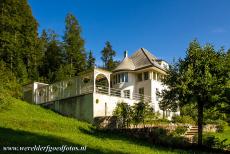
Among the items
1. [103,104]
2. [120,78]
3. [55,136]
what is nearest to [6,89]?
[103,104]

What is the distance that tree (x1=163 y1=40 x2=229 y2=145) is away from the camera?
1024 inches

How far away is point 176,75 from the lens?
2762 centimetres

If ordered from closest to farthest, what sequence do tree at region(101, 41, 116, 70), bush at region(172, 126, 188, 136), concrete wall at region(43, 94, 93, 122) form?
bush at region(172, 126, 188, 136) → concrete wall at region(43, 94, 93, 122) → tree at region(101, 41, 116, 70)

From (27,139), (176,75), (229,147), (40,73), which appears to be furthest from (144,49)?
(27,139)

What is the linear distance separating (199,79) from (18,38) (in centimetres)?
3806

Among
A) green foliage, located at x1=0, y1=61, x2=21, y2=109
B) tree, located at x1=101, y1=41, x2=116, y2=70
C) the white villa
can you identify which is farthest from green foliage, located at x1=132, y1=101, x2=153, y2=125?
tree, located at x1=101, y1=41, x2=116, y2=70

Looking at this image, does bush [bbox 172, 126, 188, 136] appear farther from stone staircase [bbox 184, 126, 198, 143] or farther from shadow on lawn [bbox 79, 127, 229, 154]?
shadow on lawn [bbox 79, 127, 229, 154]

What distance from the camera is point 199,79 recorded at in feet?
86.2

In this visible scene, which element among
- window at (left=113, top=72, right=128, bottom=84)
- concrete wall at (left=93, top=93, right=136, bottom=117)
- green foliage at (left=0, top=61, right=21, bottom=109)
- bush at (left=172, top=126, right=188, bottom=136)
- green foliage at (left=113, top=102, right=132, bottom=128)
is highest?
window at (left=113, top=72, right=128, bottom=84)

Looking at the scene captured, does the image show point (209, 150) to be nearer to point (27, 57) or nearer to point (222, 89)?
point (222, 89)

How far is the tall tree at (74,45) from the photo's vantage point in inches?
2667

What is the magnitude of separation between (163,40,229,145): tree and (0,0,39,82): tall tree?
3299 centimetres

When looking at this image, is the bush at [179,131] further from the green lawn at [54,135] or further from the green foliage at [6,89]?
the green foliage at [6,89]

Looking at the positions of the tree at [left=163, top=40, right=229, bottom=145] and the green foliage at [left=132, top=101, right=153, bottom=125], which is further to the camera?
the green foliage at [left=132, top=101, right=153, bottom=125]
